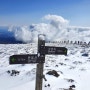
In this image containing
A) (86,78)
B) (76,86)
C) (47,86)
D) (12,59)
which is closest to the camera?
(12,59)

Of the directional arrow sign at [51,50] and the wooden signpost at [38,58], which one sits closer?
the wooden signpost at [38,58]

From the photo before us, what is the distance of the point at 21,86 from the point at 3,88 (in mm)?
2397

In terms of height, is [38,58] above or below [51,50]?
below

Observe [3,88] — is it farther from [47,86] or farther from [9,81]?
[47,86]

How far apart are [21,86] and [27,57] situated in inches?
580

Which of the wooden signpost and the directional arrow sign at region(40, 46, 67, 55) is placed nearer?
the wooden signpost

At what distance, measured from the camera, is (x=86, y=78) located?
2883 cm

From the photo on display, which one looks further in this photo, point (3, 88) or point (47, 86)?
point (3, 88)

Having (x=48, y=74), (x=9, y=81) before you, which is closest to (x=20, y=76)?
(x=9, y=81)

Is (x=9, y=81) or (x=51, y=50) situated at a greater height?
(x=51, y=50)

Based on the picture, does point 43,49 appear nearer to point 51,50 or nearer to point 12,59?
point 51,50

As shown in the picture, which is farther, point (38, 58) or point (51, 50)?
point (51, 50)

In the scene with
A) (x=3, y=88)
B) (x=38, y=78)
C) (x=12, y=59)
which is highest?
(x=12, y=59)

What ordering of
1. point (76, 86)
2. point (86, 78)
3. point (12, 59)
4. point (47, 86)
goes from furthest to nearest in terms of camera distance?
point (86, 78), point (76, 86), point (47, 86), point (12, 59)
